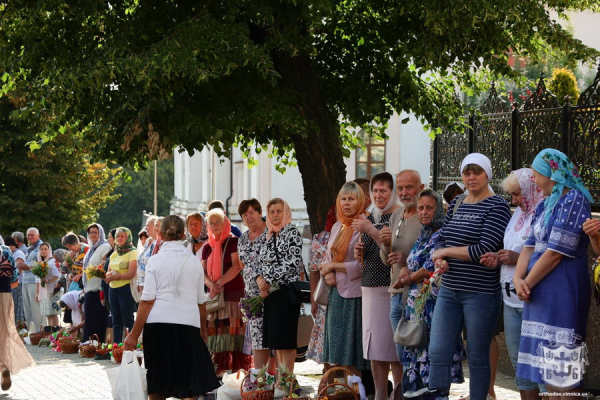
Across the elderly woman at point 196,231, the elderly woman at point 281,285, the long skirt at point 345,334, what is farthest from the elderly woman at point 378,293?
the elderly woman at point 196,231

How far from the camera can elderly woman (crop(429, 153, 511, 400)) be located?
879 centimetres

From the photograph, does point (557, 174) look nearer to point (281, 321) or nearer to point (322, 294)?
point (322, 294)

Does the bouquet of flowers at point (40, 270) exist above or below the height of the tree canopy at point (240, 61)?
below

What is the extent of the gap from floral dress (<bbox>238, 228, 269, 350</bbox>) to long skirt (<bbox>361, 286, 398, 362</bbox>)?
73.4 inches

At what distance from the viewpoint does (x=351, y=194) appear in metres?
10.7

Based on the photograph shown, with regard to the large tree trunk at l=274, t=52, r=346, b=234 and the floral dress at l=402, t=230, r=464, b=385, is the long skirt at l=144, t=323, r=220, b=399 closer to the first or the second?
the floral dress at l=402, t=230, r=464, b=385

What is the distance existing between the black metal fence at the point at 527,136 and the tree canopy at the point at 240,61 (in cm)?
62

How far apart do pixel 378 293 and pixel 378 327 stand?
1.01 ft

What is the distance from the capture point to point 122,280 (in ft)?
55.3

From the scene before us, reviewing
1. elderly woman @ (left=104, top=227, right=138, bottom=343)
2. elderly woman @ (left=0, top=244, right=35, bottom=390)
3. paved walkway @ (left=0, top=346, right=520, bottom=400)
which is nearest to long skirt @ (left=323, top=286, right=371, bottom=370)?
paved walkway @ (left=0, top=346, right=520, bottom=400)

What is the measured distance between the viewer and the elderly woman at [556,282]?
7.63m

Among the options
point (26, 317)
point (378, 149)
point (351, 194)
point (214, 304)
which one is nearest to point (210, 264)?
point (214, 304)

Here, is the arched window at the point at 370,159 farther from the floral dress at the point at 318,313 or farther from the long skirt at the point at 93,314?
the floral dress at the point at 318,313

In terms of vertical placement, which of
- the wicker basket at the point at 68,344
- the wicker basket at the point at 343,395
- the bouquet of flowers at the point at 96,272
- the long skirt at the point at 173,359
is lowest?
the wicker basket at the point at 68,344
